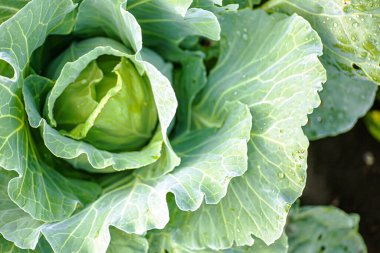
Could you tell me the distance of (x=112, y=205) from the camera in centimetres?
132

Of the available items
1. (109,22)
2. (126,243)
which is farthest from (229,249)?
(109,22)

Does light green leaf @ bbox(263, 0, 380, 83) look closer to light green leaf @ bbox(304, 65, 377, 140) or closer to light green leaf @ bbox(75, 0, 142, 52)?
light green leaf @ bbox(304, 65, 377, 140)

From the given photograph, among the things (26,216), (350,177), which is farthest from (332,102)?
(26,216)

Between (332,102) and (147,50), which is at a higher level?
(147,50)

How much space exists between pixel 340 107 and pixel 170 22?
2.04 ft

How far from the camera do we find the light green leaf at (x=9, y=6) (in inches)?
50.7

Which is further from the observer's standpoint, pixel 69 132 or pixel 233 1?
pixel 233 1

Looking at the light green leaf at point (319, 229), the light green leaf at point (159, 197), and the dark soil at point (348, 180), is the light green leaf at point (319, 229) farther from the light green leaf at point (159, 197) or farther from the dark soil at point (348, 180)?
the light green leaf at point (159, 197)

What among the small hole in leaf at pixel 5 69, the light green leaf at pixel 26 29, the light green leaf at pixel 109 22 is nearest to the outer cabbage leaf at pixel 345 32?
the light green leaf at pixel 109 22

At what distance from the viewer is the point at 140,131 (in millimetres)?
1385

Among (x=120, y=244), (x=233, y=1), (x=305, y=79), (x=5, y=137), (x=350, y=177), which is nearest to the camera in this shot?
(x=5, y=137)

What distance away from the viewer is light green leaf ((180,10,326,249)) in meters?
1.29

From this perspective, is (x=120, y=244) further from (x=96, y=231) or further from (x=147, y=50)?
(x=147, y=50)

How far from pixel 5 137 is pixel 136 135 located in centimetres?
32
